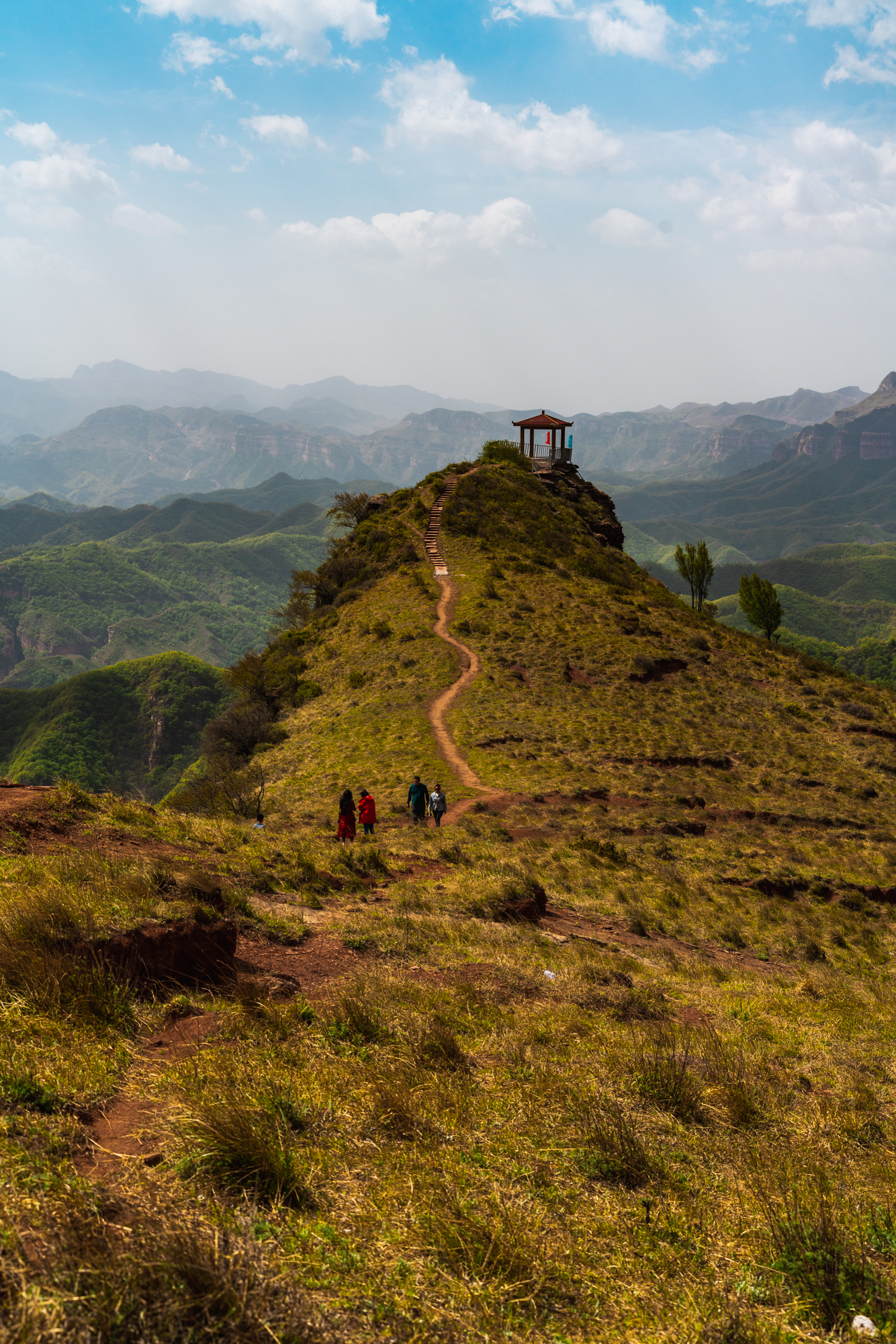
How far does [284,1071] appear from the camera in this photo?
4859mm

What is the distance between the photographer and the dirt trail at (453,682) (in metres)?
22.4

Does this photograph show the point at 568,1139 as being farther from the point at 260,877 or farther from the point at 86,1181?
the point at 260,877

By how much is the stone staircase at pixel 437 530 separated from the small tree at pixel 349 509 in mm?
8565

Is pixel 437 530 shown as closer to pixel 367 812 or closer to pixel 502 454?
pixel 502 454

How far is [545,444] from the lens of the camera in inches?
2643

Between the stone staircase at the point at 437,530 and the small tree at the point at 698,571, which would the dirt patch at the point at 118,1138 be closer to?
the stone staircase at the point at 437,530

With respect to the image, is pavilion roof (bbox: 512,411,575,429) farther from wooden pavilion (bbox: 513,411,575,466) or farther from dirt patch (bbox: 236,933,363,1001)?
dirt patch (bbox: 236,933,363,1001)

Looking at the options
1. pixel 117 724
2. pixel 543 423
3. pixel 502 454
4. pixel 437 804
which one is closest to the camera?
pixel 437 804

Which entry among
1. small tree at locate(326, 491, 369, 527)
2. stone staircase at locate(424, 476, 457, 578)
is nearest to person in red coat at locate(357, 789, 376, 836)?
stone staircase at locate(424, 476, 457, 578)

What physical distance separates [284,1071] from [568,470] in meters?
65.2

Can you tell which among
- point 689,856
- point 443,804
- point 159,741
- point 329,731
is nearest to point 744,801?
point 689,856

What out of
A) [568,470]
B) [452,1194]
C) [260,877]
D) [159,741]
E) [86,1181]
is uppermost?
[568,470]

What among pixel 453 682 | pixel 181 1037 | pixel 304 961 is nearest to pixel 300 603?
pixel 453 682

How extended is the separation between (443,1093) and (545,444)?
68097 millimetres
